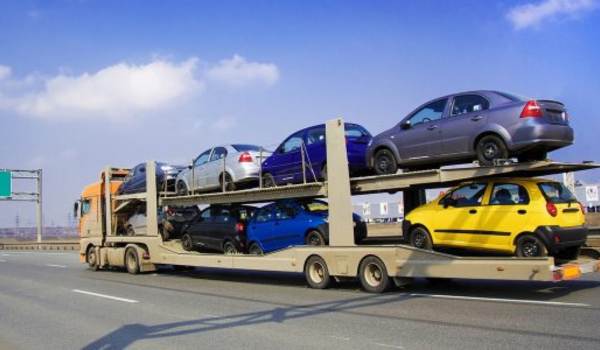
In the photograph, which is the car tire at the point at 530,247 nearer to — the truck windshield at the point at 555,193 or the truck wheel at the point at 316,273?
the truck windshield at the point at 555,193

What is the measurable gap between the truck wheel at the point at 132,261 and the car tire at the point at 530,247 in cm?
1236

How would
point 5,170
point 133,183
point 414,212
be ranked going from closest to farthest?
point 414,212
point 133,183
point 5,170

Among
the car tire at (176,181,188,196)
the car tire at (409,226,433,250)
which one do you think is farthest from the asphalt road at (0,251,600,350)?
the car tire at (176,181,188,196)

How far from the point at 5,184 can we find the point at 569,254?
1917 inches

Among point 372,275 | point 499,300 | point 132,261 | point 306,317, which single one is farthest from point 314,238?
point 132,261

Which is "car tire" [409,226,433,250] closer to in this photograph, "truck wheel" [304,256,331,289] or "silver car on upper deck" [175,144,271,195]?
"truck wheel" [304,256,331,289]

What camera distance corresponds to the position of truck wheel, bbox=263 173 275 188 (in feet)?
46.8

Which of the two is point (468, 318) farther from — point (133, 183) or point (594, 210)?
point (594, 210)

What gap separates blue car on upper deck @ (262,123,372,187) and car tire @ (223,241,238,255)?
209cm

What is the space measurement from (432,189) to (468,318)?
484 cm

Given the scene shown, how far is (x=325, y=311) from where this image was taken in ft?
31.9

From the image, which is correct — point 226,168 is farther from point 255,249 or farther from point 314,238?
point 314,238

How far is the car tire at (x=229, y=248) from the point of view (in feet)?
50.0

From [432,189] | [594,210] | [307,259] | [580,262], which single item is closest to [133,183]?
[307,259]
